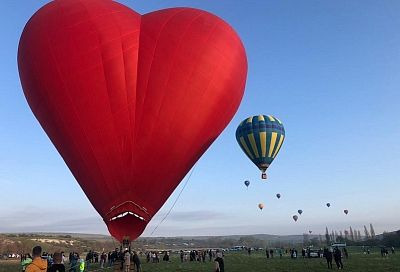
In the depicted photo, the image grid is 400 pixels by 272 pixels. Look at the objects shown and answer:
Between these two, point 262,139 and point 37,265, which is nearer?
point 37,265

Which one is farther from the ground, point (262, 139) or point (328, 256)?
point (262, 139)

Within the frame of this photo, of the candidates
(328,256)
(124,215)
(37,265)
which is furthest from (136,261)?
(37,265)

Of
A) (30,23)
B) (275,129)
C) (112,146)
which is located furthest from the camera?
(275,129)

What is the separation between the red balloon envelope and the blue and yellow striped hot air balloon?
17.2 meters

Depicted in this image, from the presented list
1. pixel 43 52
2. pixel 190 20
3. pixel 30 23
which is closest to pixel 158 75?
pixel 190 20

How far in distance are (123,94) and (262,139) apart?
68.6 feet

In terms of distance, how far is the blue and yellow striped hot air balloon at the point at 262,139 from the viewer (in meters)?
35.1

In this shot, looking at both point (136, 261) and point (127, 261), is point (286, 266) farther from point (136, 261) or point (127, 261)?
point (127, 261)

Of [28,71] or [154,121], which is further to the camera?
[28,71]

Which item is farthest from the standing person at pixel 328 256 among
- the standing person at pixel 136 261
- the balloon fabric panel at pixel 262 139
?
the balloon fabric panel at pixel 262 139

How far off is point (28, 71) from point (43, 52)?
56.6 inches

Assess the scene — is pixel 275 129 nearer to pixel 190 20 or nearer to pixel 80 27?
pixel 190 20

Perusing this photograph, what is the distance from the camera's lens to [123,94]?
639 inches

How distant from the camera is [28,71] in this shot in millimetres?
17812
